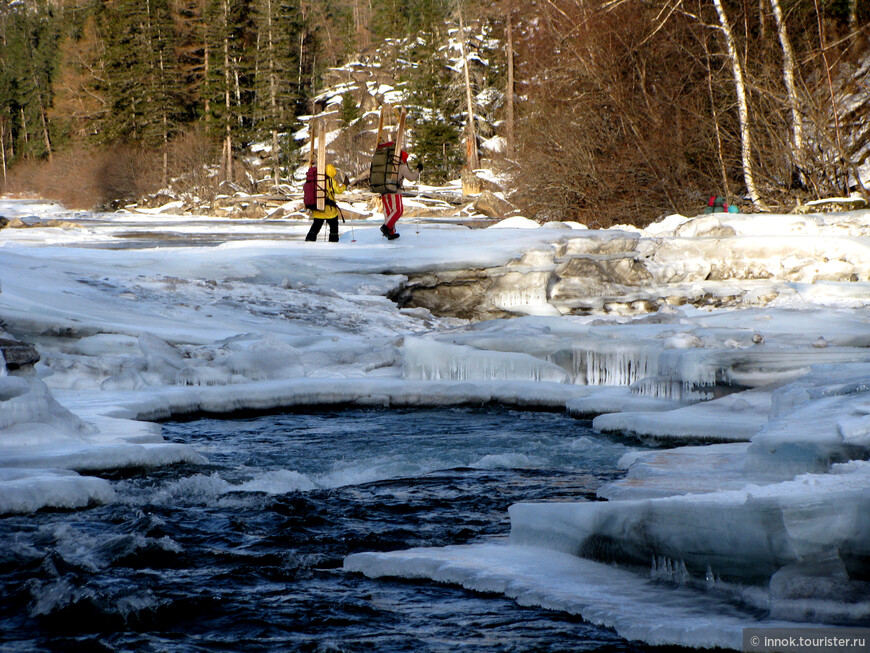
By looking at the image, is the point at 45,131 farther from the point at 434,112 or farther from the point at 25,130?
the point at 434,112

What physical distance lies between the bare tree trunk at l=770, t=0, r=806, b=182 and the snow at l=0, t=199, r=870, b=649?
269 centimetres

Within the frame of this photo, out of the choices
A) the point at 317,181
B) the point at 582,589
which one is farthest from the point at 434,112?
the point at 582,589

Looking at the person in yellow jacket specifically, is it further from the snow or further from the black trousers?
the snow

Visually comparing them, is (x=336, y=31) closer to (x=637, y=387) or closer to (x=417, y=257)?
(x=417, y=257)

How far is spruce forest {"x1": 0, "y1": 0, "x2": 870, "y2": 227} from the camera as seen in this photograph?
1627 centimetres

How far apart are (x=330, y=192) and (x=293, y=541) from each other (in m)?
9.00

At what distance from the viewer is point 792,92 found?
14609 millimetres

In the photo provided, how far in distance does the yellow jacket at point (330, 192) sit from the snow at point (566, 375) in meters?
0.63

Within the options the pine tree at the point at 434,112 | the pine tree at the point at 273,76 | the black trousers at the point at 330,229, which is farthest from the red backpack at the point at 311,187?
the pine tree at the point at 273,76

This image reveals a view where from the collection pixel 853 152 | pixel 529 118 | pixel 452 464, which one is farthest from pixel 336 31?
pixel 452 464

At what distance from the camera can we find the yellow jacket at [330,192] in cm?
1242

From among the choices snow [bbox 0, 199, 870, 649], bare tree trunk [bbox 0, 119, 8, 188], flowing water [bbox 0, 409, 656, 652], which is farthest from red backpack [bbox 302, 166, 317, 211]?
bare tree trunk [bbox 0, 119, 8, 188]

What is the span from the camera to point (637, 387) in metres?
6.98

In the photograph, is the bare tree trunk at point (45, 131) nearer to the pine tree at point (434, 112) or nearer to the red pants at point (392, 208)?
the pine tree at point (434, 112)
